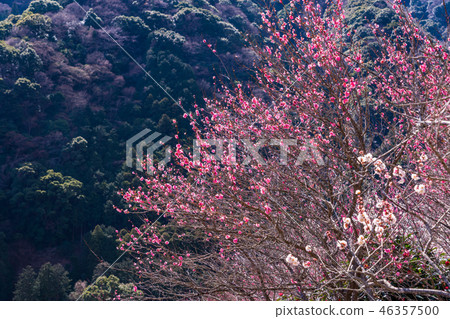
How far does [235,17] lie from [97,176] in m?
15.3

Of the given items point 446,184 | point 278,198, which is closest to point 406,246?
point 446,184

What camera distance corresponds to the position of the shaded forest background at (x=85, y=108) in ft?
40.9

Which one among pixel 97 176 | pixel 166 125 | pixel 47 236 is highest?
pixel 166 125

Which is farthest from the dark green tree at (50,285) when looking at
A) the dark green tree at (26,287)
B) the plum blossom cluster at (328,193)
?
the plum blossom cluster at (328,193)

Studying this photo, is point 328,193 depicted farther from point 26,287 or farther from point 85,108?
point 85,108

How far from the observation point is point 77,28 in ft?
69.0

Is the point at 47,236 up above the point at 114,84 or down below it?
below

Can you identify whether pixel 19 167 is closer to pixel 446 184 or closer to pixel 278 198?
pixel 278 198

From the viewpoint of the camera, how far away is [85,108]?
17641mm

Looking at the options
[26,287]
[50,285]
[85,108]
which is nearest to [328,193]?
[50,285]

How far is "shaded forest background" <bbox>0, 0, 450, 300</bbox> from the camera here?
1246cm

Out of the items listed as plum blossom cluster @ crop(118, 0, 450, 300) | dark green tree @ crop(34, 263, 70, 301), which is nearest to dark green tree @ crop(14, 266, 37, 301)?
dark green tree @ crop(34, 263, 70, 301)

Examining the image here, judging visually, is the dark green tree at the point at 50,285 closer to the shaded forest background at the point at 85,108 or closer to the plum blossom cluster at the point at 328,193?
the shaded forest background at the point at 85,108

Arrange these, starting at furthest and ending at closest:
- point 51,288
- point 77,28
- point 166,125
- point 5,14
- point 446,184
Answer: point 5,14 < point 77,28 < point 166,125 < point 51,288 < point 446,184
